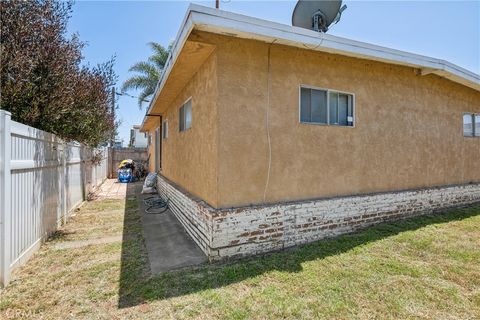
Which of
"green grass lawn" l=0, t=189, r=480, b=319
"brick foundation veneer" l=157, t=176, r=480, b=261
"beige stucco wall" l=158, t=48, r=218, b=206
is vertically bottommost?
"green grass lawn" l=0, t=189, r=480, b=319

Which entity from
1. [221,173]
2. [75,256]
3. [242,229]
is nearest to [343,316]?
[242,229]

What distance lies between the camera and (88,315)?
2.92 meters

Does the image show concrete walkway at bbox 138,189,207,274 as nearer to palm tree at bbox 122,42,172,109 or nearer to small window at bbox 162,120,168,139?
small window at bbox 162,120,168,139

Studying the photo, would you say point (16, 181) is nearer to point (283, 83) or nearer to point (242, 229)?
point (242, 229)

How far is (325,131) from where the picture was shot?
5.27m

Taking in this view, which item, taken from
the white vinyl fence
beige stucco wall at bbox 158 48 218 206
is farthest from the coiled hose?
the white vinyl fence

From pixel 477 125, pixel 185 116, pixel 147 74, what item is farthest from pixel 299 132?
pixel 147 74

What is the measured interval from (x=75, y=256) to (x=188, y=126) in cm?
354

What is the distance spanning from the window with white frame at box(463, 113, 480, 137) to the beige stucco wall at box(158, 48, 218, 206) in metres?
8.07

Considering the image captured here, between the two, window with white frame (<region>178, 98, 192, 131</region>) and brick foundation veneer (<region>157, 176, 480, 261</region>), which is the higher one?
window with white frame (<region>178, 98, 192, 131</region>)

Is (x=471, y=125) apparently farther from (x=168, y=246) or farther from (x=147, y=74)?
(x=147, y=74)

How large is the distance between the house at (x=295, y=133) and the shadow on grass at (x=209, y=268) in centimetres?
23

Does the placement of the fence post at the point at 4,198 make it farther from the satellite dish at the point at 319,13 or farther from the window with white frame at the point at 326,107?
the satellite dish at the point at 319,13

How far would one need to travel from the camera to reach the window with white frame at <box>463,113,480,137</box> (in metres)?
8.06
